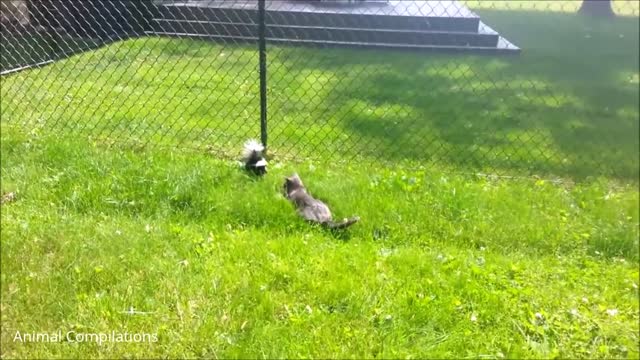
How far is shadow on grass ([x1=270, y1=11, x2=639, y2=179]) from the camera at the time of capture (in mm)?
1365

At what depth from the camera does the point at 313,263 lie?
8.91 ft

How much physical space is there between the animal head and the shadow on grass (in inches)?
31.3

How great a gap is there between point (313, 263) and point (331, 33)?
12.2 ft

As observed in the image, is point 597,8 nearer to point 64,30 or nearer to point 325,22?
point 325,22

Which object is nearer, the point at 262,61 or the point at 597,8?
the point at 597,8

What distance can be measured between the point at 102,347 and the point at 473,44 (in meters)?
2.83

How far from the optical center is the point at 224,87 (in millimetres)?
5434

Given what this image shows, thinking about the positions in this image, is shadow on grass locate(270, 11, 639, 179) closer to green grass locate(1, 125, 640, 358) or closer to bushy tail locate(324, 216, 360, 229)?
green grass locate(1, 125, 640, 358)

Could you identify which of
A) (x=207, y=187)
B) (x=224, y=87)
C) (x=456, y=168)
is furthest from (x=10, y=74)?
(x=456, y=168)

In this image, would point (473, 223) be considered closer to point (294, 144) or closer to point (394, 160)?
point (394, 160)

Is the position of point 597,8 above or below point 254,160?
above

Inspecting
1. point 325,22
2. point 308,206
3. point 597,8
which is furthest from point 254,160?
point 325,22

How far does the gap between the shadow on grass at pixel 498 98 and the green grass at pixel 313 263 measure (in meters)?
0.30

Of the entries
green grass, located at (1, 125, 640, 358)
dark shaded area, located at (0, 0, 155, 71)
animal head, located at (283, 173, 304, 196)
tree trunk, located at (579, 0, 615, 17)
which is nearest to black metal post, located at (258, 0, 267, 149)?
green grass, located at (1, 125, 640, 358)
